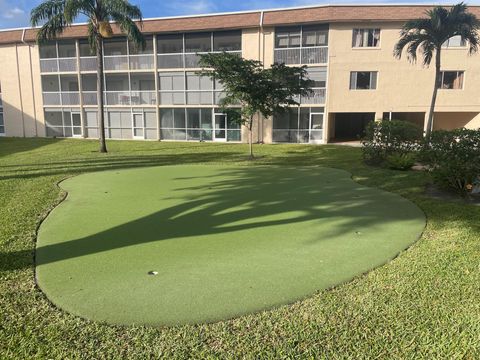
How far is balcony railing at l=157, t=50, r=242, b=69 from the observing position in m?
27.3

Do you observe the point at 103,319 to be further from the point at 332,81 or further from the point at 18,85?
the point at 18,85

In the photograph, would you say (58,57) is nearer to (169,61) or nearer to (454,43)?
(169,61)

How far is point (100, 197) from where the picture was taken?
895cm

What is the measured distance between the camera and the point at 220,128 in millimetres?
27875

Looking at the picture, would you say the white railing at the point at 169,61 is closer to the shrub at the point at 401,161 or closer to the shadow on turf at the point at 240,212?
the shadow on turf at the point at 240,212

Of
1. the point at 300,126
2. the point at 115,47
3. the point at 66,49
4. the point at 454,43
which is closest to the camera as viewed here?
the point at 454,43

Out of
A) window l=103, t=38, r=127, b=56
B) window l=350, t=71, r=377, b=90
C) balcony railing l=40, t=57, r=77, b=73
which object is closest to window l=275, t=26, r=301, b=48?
window l=350, t=71, r=377, b=90

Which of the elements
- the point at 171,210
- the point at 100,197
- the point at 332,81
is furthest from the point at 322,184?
the point at 332,81

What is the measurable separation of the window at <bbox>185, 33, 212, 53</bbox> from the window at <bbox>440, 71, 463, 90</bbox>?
630 inches

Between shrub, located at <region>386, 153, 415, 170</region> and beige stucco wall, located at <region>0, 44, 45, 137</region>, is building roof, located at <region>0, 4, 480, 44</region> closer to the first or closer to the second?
beige stucco wall, located at <region>0, 44, 45, 137</region>

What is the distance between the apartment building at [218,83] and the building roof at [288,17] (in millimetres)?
68

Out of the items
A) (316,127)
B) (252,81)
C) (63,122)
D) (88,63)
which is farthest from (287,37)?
(63,122)

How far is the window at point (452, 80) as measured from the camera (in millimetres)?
24472

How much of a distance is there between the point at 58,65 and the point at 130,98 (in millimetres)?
6788
